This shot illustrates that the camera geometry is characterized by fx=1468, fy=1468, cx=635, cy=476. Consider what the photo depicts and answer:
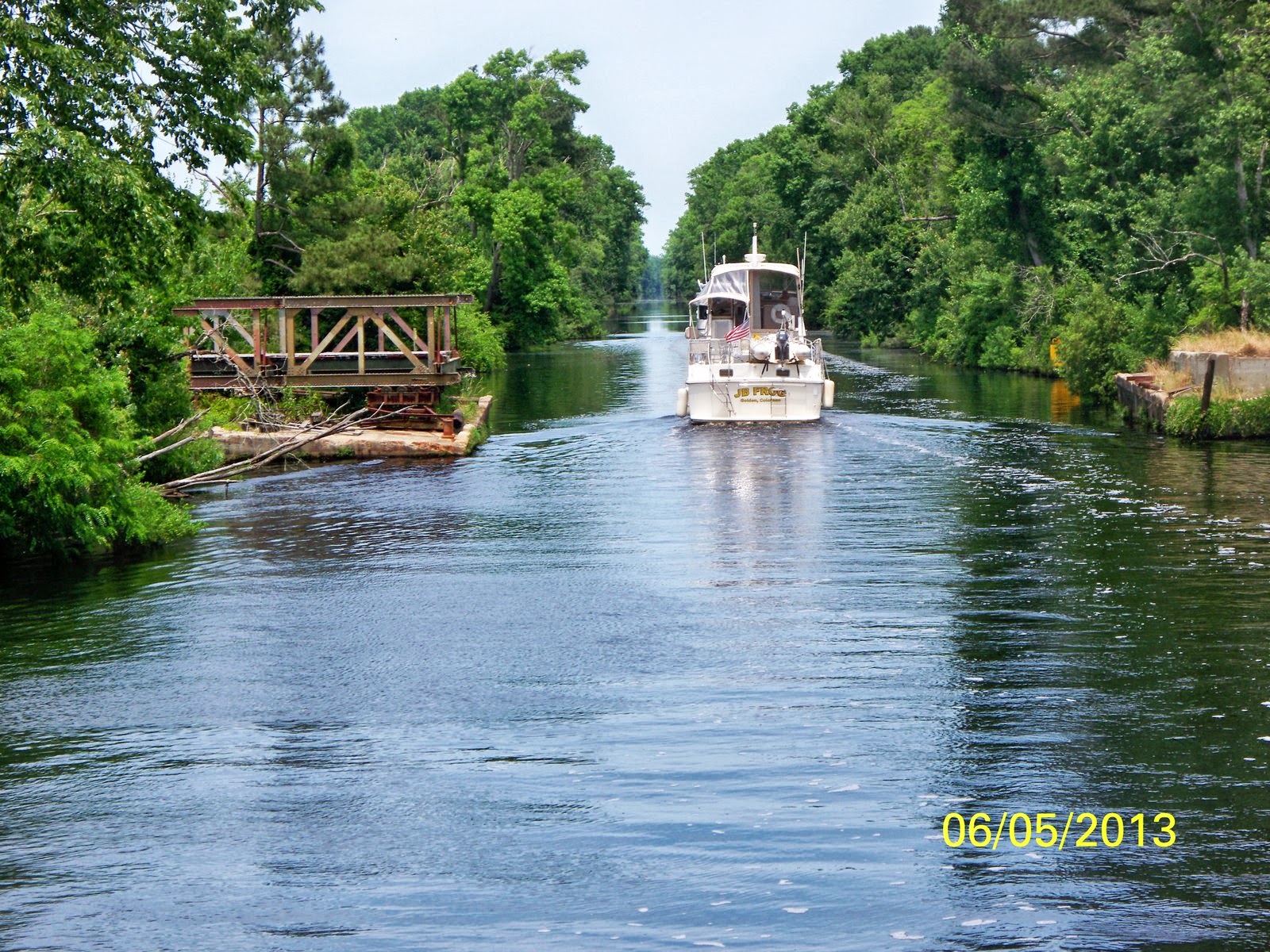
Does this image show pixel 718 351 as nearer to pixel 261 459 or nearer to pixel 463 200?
pixel 261 459

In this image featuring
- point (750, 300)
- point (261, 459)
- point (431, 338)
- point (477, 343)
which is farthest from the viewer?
point (477, 343)

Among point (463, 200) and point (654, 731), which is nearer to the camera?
point (654, 731)

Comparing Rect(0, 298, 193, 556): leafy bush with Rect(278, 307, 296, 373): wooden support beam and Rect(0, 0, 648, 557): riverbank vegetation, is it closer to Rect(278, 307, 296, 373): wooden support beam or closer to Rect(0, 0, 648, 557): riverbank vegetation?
Rect(0, 0, 648, 557): riverbank vegetation

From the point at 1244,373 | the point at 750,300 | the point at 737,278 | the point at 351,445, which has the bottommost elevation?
the point at 351,445

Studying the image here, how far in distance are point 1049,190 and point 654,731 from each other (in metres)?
53.6

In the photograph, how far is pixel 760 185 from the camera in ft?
452

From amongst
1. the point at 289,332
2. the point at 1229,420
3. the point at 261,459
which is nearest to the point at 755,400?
the point at 1229,420

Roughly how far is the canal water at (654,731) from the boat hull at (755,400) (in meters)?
13.7

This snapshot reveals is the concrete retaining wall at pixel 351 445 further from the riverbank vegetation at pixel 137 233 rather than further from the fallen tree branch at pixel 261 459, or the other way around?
the riverbank vegetation at pixel 137 233

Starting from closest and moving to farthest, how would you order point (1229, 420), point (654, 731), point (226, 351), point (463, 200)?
point (654, 731) → point (1229, 420) → point (226, 351) → point (463, 200)

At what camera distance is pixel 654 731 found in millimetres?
12180

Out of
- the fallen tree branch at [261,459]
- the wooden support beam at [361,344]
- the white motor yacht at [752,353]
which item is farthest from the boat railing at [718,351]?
the fallen tree branch at [261,459]
